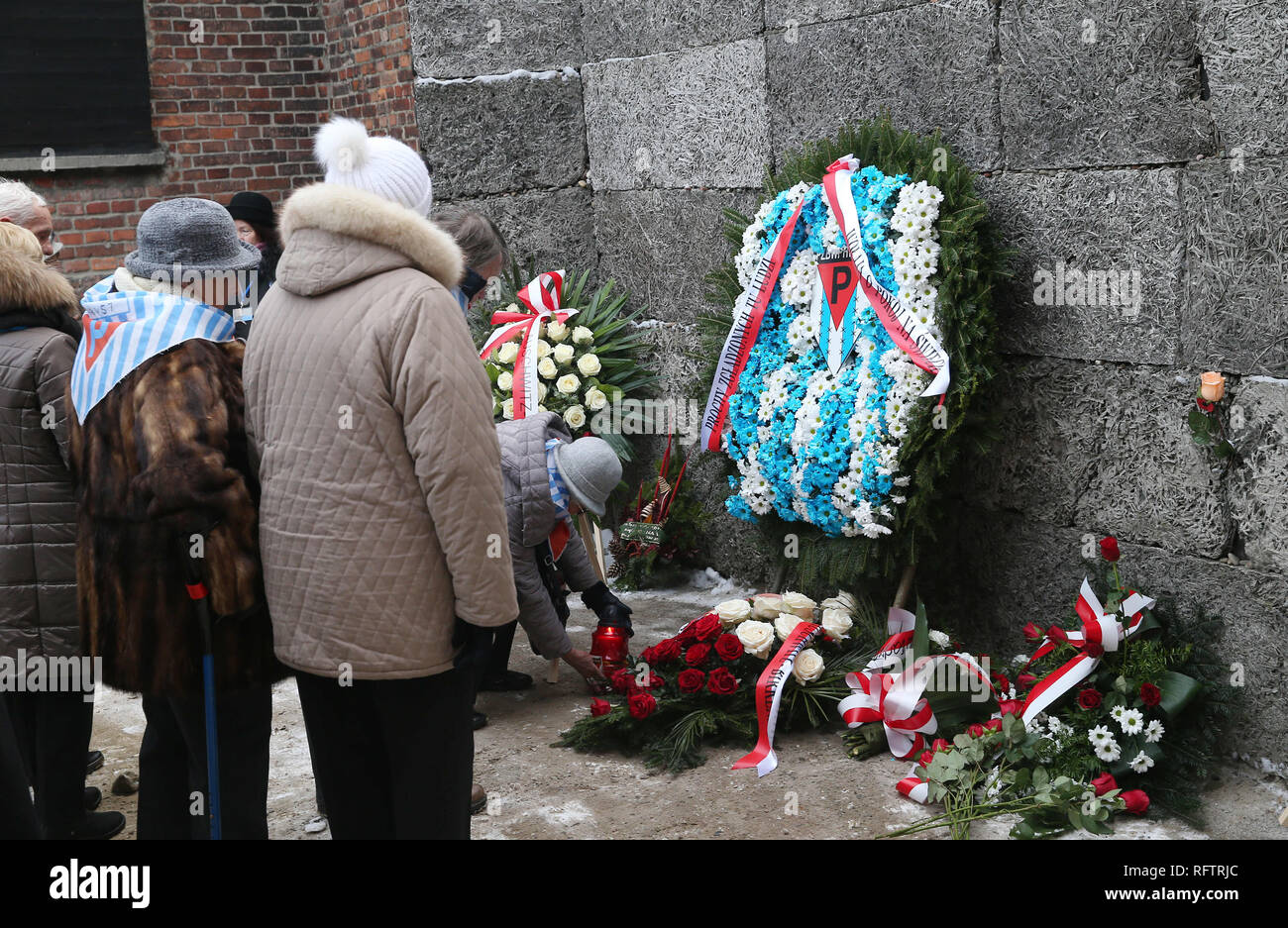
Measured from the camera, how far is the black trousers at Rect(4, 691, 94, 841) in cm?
339

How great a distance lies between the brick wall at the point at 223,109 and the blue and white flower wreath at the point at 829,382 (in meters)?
3.93

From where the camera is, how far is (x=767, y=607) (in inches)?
176

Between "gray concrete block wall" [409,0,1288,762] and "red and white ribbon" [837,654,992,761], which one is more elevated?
"gray concrete block wall" [409,0,1288,762]

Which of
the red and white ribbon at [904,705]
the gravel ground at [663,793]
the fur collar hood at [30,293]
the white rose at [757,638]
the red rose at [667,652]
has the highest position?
the fur collar hood at [30,293]

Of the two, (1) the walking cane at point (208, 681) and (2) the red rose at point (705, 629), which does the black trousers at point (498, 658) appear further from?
(1) the walking cane at point (208, 681)

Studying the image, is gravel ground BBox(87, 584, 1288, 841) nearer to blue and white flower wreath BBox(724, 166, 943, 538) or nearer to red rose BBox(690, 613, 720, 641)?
red rose BBox(690, 613, 720, 641)

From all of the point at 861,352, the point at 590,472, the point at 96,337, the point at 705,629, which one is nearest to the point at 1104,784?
the point at 705,629

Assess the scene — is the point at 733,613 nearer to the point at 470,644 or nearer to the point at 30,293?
the point at 470,644

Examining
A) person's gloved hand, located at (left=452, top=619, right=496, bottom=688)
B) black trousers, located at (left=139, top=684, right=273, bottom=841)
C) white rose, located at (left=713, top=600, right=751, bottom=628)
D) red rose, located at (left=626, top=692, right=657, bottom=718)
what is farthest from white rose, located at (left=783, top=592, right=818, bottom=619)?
black trousers, located at (left=139, top=684, right=273, bottom=841)

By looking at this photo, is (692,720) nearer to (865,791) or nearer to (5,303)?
(865,791)

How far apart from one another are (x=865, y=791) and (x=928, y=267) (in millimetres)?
1697

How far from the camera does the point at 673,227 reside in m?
6.06

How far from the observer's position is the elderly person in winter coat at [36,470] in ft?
10.5
